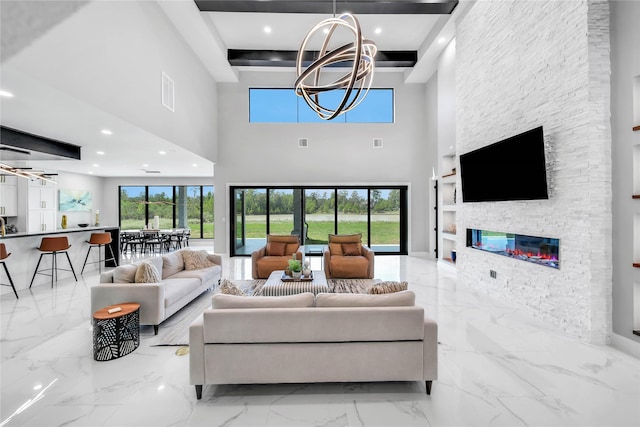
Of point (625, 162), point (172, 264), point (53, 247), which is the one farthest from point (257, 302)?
point (53, 247)

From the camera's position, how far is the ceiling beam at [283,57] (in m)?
7.77

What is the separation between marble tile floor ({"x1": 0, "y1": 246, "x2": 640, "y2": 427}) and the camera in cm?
204

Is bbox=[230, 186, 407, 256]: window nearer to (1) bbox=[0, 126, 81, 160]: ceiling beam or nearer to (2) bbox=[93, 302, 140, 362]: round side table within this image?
(1) bbox=[0, 126, 81, 160]: ceiling beam

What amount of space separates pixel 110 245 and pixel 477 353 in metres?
8.05

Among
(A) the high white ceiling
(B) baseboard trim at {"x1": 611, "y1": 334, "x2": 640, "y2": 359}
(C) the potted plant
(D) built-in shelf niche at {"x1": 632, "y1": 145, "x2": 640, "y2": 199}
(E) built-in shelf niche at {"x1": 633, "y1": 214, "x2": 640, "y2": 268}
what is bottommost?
(B) baseboard trim at {"x1": 611, "y1": 334, "x2": 640, "y2": 359}

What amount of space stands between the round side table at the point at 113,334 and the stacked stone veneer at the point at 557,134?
5.04 metres

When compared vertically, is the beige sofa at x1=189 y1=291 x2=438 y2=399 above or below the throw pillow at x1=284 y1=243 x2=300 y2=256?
below

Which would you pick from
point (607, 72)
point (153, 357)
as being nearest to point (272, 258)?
point (153, 357)

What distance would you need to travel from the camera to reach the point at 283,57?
7824mm

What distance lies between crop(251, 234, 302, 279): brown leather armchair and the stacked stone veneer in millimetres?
3652

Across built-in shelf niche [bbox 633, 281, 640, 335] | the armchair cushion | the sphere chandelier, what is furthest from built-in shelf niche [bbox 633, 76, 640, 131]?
the armchair cushion

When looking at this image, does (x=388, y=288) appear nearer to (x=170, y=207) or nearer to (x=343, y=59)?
(x=343, y=59)

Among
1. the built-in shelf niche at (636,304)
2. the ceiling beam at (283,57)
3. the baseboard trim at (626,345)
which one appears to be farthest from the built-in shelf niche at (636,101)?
the ceiling beam at (283,57)

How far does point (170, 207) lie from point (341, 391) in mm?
11762
